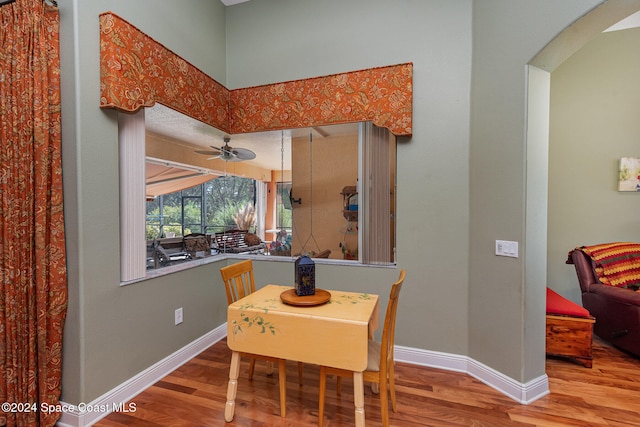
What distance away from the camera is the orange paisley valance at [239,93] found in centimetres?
176

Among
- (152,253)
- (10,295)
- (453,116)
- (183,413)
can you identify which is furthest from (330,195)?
(10,295)

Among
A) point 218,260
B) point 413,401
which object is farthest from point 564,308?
point 218,260

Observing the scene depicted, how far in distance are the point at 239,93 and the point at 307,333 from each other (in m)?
2.41

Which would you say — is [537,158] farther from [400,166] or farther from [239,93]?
[239,93]

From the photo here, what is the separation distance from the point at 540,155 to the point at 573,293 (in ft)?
7.73

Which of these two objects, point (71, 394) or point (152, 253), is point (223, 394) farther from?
point (152, 253)

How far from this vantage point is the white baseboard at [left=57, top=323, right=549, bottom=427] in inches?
66.8

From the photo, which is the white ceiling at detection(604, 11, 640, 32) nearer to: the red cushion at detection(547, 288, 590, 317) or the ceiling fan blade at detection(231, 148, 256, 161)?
the red cushion at detection(547, 288, 590, 317)

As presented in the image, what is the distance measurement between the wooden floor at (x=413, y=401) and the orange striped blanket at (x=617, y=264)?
0.74 meters

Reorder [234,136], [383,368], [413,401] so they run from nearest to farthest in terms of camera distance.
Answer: [383,368]
[413,401]
[234,136]

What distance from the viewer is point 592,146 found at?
3166mm

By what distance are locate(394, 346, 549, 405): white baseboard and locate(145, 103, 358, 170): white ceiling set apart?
2.03m

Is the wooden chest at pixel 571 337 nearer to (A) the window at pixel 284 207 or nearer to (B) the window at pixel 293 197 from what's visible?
(B) the window at pixel 293 197

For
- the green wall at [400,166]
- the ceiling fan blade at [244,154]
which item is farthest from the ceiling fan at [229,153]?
the green wall at [400,166]
